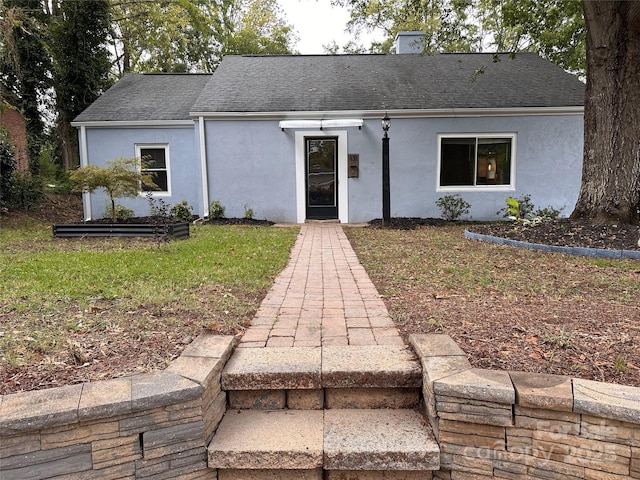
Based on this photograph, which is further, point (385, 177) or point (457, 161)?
point (457, 161)

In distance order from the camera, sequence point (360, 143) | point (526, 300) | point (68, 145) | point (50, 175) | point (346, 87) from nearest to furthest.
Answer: point (526, 300) < point (360, 143) < point (346, 87) < point (50, 175) < point (68, 145)

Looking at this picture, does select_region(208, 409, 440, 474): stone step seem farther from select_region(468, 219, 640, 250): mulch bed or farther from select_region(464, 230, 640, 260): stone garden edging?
select_region(468, 219, 640, 250): mulch bed

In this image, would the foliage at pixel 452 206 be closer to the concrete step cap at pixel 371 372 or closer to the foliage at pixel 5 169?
the concrete step cap at pixel 371 372

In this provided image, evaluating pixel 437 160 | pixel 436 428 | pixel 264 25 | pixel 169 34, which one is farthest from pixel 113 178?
pixel 264 25

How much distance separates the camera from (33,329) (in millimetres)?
2783

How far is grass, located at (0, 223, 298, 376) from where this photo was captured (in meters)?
2.60

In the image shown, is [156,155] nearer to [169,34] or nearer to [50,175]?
[50,175]

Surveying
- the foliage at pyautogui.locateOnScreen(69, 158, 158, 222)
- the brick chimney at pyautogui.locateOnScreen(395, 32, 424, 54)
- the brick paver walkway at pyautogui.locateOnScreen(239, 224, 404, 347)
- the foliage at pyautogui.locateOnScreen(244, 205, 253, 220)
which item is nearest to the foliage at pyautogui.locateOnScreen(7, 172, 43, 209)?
the foliage at pyautogui.locateOnScreen(69, 158, 158, 222)

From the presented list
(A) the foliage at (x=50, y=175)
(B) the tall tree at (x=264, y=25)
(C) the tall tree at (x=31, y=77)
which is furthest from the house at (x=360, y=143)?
(B) the tall tree at (x=264, y=25)

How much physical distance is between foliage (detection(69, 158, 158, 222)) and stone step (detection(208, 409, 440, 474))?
6.73 metres

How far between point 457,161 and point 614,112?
398 centimetres

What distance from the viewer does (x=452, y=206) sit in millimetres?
10359

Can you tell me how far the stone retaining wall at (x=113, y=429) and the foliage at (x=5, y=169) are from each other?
470 inches

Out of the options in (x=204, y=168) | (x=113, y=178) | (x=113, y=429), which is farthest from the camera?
(x=204, y=168)
